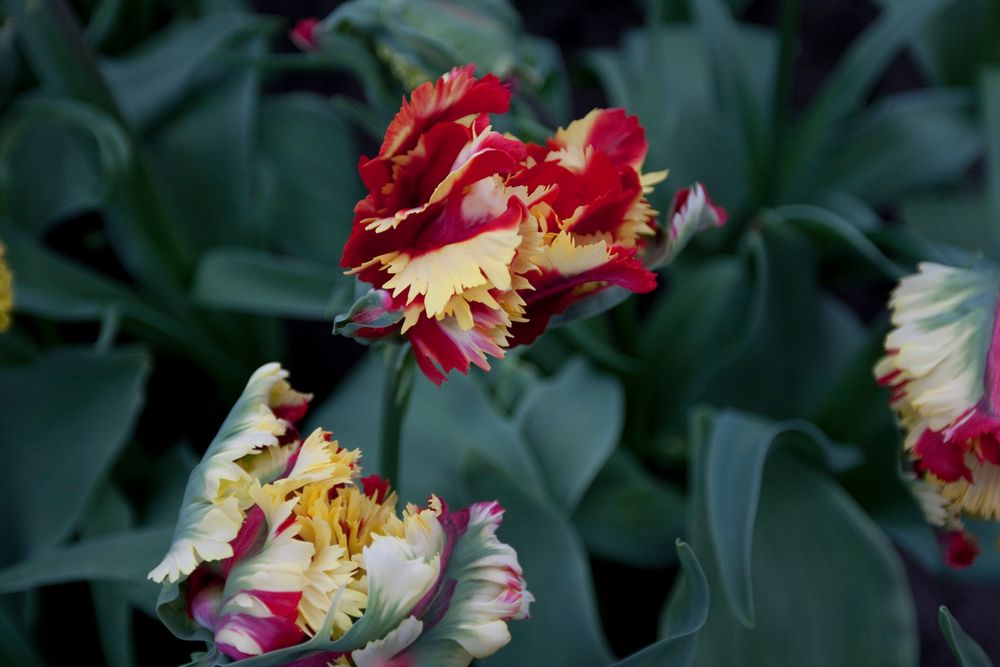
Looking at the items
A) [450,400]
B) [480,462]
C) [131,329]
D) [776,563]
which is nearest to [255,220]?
[131,329]

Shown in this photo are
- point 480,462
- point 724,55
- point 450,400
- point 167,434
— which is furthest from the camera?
point 167,434

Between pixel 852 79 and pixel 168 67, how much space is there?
59 centimetres

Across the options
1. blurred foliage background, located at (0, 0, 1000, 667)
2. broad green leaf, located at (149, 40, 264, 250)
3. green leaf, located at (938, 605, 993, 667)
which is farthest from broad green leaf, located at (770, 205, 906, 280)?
broad green leaf, located at (149, 40, 264, 250)

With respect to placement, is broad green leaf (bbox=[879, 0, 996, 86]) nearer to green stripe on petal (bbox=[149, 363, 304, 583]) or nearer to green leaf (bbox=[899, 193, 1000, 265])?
green leaf (bbox=[899, 193, 1000, 265])

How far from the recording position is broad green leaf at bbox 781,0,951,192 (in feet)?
2.55

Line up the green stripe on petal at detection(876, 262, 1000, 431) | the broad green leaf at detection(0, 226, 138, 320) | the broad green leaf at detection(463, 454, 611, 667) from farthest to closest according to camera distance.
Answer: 1. the broad green leaf at detection(0, 226, 138, 320)
2. the broad green leaf at detection(463, 454, 611, 667)
3. the green stripe on petal at detection(876, 262, 1000, 431)

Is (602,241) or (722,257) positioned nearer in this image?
(602,241)

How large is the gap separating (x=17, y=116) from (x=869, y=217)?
691 mm

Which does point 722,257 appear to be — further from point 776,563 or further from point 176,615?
point 176,615

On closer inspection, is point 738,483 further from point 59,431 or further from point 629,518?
point 59,431

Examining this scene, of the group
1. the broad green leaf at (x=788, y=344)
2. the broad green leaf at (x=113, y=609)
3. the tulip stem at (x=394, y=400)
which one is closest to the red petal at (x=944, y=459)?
the tulip stem at (x=394, y=400)

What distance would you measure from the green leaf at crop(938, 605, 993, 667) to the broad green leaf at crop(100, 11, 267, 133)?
685 mm

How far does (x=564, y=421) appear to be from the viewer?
0.73 meters

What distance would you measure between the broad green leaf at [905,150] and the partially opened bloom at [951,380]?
522mm
